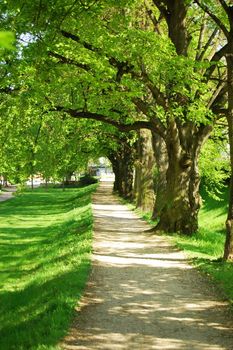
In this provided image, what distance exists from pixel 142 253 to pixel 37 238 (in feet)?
34.9

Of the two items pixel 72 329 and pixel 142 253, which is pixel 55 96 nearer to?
pixel 142 253

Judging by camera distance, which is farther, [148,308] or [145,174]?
[145,174]

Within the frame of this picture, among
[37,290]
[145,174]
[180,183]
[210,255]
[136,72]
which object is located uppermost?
[136,72]

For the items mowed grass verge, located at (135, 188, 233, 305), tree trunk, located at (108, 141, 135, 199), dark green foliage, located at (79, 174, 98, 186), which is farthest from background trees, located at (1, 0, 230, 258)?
dark green foliage, located at (79, 174, 98, 186)

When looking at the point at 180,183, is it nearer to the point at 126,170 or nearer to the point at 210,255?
the point at 210,255

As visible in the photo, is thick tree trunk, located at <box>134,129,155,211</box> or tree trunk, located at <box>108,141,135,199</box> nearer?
thick tree trunk, located at <box>134,129,155,211</box>

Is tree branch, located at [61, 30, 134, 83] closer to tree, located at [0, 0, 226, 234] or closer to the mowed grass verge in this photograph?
tree, located at [0, 0, 226, 234]

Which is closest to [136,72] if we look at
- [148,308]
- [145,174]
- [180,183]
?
[180,183]

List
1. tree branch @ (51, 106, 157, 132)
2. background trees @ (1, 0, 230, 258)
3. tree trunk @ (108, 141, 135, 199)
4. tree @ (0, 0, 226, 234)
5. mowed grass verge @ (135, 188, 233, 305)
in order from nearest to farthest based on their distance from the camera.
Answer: mowed grass verge @ (135, 188, 233, 305)
background trees @ (1, 0, 230, 258)
tree @ (0, 0, 226, 234)
tree branch @ (51, 106, 157, 132)
tree trunk @ (108, 141, 135, 199)

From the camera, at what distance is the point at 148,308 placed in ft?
27.4

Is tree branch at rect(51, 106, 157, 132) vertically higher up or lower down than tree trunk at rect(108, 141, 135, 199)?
higher up

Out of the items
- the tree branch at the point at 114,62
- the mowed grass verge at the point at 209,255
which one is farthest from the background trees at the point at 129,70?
the mowed grass verge at the point at 209,255

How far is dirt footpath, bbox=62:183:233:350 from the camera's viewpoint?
666 centimetres

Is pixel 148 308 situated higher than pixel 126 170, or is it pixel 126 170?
pixel 126 170
